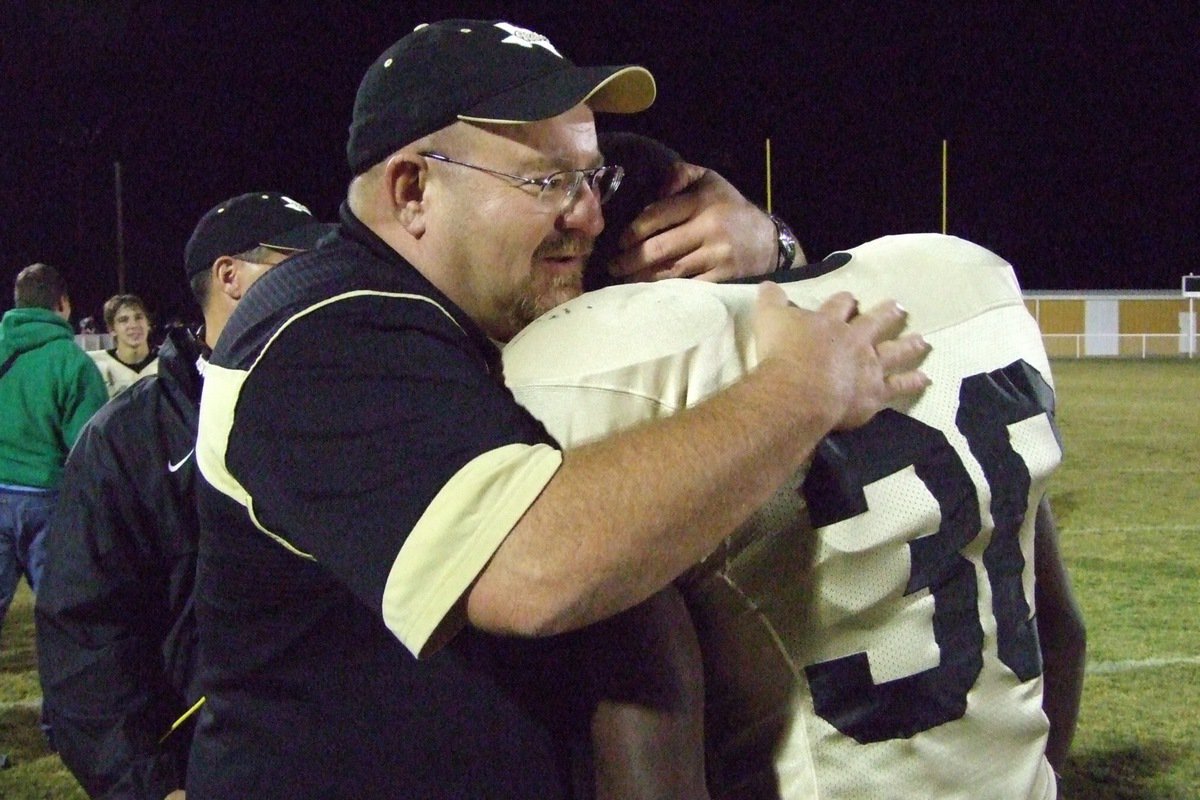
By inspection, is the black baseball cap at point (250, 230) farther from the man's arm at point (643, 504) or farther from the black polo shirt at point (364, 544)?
the man's arm at point (643, 504)

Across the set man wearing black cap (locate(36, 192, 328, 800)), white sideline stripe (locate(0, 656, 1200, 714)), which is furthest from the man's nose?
white sideline stripe (locate(0, 656, 1200, 714))

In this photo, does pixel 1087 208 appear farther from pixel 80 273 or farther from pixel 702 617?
pixel 702 617

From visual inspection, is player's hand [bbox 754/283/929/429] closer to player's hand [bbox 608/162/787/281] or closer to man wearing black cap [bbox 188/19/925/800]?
man wearing black cap [bbox 188/19/925/800]

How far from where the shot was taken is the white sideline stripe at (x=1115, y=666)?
17.7 feet

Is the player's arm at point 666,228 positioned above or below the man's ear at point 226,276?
above

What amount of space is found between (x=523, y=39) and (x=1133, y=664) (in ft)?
16.2

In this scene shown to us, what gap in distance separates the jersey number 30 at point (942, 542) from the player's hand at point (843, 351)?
0.17ft

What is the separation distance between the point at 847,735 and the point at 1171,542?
757 cm

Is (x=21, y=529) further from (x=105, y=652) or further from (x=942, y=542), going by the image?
(x=942, y=542)

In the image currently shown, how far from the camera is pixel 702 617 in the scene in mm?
1403

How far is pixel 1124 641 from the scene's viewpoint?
231 inches


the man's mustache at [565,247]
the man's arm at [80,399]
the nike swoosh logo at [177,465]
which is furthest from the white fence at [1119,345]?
the man's mustache at [565,247]

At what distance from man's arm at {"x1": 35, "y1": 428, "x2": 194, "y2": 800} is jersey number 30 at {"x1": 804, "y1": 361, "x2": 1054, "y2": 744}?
1.66 meters

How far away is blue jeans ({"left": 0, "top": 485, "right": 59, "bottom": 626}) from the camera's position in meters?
5.43
